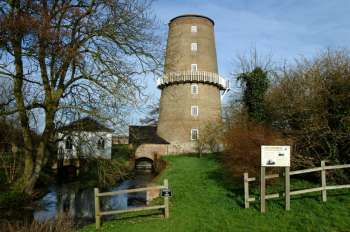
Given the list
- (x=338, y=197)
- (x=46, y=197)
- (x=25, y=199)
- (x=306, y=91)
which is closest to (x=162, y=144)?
(x=46, y=197)

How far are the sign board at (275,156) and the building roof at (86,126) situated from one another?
22.7 feet

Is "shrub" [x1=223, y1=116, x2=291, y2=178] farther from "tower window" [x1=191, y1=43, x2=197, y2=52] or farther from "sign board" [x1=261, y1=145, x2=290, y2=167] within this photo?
"tower window" [x1=191, y1=43, x2=197, y2=52]

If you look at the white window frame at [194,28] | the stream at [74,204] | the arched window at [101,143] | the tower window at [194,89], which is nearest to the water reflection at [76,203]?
the stream at [74,204]

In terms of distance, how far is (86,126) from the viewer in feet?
49.0

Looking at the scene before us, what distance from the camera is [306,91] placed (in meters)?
13.0

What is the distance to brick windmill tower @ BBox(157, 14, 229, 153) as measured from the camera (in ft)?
116

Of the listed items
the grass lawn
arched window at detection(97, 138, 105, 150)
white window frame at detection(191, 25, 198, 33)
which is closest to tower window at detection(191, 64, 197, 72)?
white window frame at detection(191, 25, 198, 33)

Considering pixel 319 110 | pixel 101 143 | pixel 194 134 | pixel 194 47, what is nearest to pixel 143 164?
pixel 194 134

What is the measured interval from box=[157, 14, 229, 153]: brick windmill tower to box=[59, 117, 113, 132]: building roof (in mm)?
20545

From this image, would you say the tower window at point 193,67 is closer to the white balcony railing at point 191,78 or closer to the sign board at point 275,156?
the white balcony railing at point 191,78

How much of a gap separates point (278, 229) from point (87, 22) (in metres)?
10.8

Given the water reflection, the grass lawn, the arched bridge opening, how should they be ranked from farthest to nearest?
1. the arched bridge opening
2. the water reflection
3. the grass lawn

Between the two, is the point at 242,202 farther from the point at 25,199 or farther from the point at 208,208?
the point at 25,199

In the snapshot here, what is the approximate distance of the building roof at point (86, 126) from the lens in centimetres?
1444
